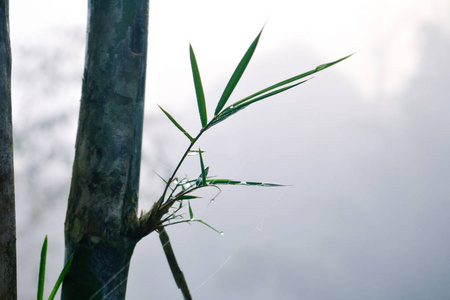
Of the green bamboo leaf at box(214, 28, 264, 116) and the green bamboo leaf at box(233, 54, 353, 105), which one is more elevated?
the green bamboo leaf at box(214, 28, 264, 116)

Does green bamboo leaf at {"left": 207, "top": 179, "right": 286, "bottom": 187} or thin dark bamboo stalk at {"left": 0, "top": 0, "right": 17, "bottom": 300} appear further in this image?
green bamboo leaf at {"left": 207, "top": 179, "right": 286, "bottom": 187}

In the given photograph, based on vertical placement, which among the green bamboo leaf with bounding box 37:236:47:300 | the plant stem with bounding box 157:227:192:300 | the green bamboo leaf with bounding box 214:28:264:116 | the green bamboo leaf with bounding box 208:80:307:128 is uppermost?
the green bamboo leaf with bounding box 214:28:264:116

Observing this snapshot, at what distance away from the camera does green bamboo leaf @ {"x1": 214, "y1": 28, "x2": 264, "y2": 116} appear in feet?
2.91

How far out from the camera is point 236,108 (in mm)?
924

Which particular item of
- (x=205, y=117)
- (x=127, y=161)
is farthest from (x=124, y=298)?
(x=205, y=117)

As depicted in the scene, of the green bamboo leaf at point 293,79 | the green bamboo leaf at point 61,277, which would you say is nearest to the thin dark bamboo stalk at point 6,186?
the green bamboo leaf at point 61,277

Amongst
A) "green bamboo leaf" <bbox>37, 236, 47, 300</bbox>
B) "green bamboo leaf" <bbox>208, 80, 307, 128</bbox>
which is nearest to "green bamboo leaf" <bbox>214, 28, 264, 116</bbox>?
"green bamboo leaf" <bbox>208, 80, 307, 128</bbox>

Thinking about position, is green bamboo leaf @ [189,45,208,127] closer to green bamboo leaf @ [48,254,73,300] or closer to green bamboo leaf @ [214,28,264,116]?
green bamboo leaf @ [214,28,264,116]

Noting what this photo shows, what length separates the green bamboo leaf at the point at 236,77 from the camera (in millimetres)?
887

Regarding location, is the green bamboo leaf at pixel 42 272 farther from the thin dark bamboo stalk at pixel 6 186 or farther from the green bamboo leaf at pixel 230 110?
the green bamboo leaf at pixel 230 110

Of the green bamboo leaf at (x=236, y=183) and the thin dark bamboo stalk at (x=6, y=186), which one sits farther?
the green bamboo leaf at (x=236, y=183)

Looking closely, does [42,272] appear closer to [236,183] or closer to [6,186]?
[6,186]

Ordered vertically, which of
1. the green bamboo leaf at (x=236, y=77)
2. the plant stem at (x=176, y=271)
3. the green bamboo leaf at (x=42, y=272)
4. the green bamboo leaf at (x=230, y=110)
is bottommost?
the plant stem at (x=176, y=271)

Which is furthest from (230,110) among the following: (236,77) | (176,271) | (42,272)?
(42,272)
